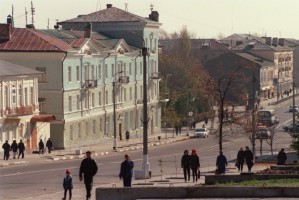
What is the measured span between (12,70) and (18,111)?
7.95 ft

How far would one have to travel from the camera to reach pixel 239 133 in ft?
299

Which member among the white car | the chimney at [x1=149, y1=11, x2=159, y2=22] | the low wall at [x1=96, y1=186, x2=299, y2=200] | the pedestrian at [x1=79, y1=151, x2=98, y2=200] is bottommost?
the low wall at [x1=96, y1=186, x2=299, y2=200]

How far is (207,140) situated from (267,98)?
208 feet

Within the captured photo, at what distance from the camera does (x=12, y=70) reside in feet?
227

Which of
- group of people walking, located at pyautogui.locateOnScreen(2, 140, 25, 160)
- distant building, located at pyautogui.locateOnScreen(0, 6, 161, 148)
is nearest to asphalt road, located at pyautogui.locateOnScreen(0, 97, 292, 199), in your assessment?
group of people walking, located at pyautogui.locateOnScreen(2, 140, 25, 160)

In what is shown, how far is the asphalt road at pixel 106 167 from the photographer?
41156mm

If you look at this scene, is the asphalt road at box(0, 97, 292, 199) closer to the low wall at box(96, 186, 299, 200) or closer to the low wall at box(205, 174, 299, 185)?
the low wall at box(205, 174, 299, 185)

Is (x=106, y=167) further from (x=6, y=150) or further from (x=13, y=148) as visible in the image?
(x=13, y=148)

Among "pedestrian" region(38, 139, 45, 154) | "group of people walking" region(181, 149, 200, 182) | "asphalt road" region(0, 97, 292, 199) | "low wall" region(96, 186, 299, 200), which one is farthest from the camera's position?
"pedestrian" region(38, 139, 45, 154)

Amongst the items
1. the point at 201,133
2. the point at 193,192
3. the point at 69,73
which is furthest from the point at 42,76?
the point at 193,192

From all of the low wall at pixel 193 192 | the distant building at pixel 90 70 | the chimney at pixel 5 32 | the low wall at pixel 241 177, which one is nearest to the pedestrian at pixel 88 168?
the low wall at pixel 193 192

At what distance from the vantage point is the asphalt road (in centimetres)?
4116

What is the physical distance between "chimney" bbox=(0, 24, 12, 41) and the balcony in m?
8.54

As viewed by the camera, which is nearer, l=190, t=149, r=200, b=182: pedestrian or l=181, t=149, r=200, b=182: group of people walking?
l=190, t=149, r=200, b=182: pedestrian
